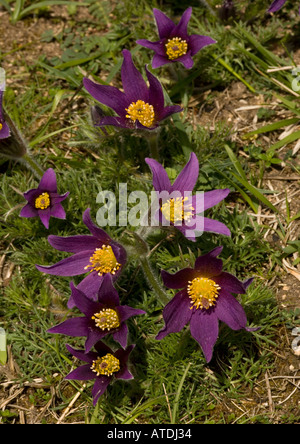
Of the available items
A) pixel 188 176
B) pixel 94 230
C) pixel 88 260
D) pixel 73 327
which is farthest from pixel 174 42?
pixel 73 327

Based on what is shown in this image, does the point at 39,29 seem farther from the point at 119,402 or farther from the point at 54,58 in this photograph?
the point at 119,402

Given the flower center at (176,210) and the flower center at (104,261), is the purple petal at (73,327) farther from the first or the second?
the flower center at (176,210)

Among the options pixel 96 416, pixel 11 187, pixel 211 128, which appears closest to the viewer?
pixel 96 416

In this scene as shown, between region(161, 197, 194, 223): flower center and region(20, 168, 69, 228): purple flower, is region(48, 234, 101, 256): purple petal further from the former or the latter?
region(161, 197, 194, 223): flower center

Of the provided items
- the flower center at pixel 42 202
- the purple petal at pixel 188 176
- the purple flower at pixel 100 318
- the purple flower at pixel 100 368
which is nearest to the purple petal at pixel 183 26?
the purple petal at pixel 188 176

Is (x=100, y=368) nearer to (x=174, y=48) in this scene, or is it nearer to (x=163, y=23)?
(x=174, y=48)

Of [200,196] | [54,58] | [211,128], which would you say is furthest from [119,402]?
[54,58]
